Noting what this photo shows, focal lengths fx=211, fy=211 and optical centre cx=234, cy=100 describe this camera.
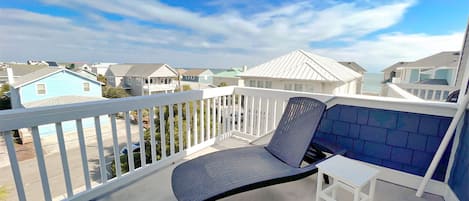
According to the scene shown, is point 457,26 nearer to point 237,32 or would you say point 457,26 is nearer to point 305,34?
point 305,34

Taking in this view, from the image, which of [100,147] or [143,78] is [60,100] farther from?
[143,78]

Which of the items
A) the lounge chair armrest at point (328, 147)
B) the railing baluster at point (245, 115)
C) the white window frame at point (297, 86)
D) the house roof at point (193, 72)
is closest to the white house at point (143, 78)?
the house roof at point (193, 72)

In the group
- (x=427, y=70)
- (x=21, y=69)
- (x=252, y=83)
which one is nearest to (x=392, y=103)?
(x=21, y=69)

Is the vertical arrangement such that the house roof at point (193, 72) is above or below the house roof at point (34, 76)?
above

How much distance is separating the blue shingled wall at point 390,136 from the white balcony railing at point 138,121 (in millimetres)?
119

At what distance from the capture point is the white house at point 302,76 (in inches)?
322

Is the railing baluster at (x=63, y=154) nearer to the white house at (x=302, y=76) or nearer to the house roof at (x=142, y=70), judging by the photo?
the house roof at (x=142, y=70)

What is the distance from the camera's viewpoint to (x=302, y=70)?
Result: 9.16m

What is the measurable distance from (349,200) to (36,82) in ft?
10.8

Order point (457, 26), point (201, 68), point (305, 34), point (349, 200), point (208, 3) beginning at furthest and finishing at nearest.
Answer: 1. point (305, 34)
2. point (208, 3)
3. point (201, 68)
4. point (457, 26)
5. point (349, 200)

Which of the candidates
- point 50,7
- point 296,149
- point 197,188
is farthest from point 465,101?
point 50,7

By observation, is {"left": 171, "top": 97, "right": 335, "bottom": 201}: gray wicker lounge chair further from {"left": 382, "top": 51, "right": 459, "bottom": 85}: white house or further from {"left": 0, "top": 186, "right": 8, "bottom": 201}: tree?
{"left": 382, "top": 51, "right": 459, "bottom": 85}: white house

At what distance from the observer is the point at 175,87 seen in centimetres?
306

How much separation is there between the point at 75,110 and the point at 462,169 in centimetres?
373
